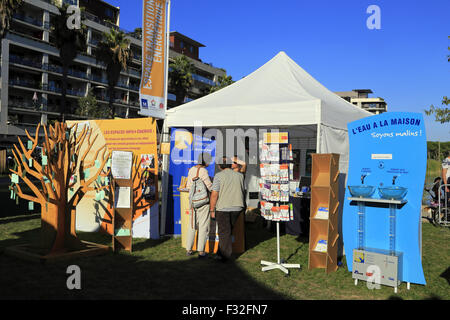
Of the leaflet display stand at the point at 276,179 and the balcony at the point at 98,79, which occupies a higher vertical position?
the balcony at the point at 98,79

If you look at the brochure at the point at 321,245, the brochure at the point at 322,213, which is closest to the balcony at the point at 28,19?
the brochure at the point at 322,213

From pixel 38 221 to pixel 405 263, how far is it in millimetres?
8151

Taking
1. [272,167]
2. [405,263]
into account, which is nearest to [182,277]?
[272,167]

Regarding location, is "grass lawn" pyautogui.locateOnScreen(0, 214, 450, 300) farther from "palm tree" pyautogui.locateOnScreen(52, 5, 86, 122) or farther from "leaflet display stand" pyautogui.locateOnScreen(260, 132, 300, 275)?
"palm tree" pyautogui.locateOnScreen(52, 5, 86, 122)

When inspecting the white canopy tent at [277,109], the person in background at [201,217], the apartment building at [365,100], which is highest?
the apartment building at [365,100]

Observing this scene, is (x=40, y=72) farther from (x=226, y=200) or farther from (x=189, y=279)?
(x=189, y=279)

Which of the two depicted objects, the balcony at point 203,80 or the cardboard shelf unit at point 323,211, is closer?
the cardboard shelf unit at point 323,211

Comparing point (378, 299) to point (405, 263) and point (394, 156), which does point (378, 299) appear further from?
point (394, 156)

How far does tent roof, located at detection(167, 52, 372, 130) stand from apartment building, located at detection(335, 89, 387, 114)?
10205 centimetres

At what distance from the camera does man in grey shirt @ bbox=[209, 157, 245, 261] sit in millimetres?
5695

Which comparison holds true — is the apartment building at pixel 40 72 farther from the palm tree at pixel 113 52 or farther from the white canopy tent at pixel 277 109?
the white canopy tent at pixel 277 109

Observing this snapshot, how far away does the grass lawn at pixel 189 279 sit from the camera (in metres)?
4.39

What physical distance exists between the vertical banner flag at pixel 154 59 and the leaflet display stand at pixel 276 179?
275cm

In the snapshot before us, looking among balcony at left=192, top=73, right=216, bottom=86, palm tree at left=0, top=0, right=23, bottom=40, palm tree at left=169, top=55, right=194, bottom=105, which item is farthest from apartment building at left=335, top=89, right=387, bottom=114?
palm tree at left=0, top=0, right=23, bottom=40
